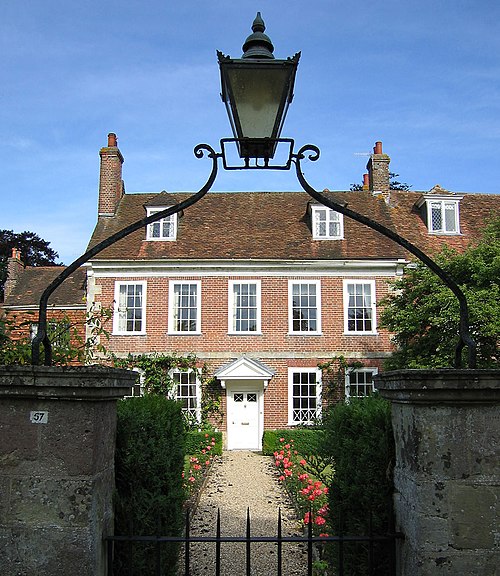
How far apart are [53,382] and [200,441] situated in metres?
14.6

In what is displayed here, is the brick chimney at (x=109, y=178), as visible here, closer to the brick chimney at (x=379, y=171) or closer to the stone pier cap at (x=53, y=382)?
the brick chimney at (x=379, y=171)

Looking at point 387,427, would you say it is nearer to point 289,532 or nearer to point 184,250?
point 289,532

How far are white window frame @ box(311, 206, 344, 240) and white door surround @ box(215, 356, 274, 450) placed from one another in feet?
17.5

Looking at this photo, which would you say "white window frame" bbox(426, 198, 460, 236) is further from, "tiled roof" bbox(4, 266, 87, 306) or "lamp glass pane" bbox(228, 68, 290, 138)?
"lamp glass pane" bbox(228, 68, 290, 138)

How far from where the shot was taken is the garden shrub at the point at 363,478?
354cm

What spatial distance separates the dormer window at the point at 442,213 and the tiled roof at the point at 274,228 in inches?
13.6

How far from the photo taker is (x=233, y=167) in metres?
3.37

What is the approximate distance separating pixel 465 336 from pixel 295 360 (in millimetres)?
16961

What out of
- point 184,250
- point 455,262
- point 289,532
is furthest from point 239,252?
point 289,532

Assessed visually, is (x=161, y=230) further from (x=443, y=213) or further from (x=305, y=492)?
(x=305, y=492)

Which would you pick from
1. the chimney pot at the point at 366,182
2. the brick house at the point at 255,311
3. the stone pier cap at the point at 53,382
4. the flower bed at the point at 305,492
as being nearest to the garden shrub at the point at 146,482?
the stone pier cap at the point at 53,382

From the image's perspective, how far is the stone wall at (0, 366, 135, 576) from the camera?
2.88m

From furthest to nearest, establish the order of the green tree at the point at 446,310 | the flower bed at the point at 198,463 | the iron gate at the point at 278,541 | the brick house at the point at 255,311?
the brick house at the point at 255,311, the green tree at the point at 446,310, the flower bed at the point at 198,463, the iron gate at the point at 278,541

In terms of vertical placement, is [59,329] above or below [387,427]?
above
